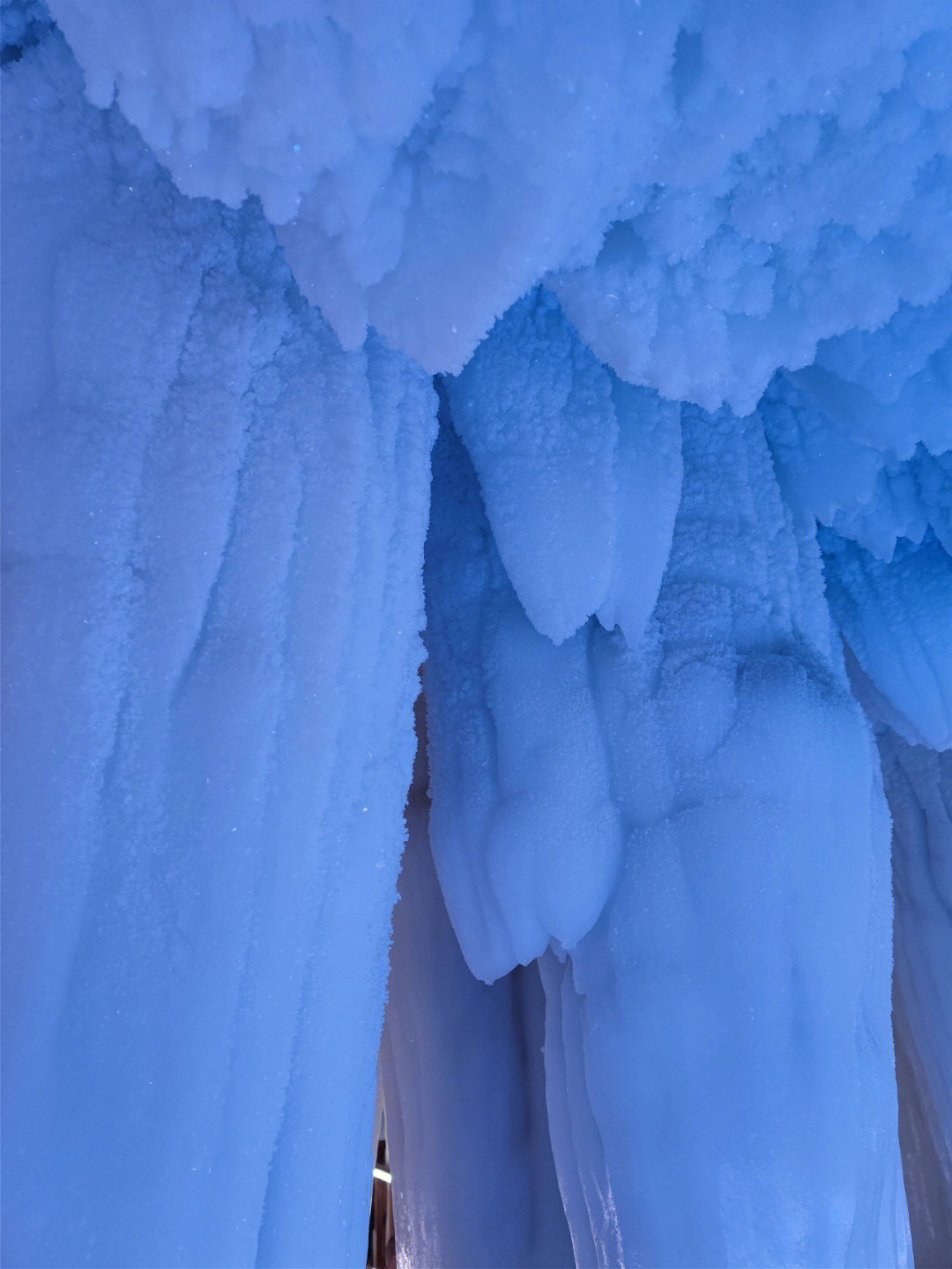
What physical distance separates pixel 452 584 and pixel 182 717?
Result: 71 cm

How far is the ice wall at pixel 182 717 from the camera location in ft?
2.98

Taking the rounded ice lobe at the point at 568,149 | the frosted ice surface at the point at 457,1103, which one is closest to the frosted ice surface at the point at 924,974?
the frosted ice surface at the point at 457,1103

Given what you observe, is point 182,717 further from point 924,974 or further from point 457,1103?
point 924,974

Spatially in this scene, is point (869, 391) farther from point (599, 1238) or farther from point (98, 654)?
point (599, 1238)

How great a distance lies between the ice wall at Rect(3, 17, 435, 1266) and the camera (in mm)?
908

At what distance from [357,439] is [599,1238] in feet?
3.34

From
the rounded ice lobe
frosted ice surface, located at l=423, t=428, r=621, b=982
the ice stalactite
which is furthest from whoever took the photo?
frosted ice surface, located at l=423, t=428, r=621, b=982

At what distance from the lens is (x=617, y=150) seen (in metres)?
0.93

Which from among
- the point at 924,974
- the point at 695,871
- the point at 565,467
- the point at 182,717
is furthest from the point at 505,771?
the point at 924,974

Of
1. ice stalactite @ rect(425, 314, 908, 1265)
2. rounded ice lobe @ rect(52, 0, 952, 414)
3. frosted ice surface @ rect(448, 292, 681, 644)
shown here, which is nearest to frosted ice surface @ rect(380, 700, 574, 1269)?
ice stalactite @ rect(425, 314, 908, 1265)

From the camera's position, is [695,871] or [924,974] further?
[924,974]

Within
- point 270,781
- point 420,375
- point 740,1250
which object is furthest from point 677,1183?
point 420,375

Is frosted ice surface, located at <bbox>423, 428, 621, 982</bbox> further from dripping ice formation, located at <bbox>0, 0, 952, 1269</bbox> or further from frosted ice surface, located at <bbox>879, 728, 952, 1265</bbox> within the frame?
frosted ice surface, located at <bbox>879, 728, 952, 1265</bbox>

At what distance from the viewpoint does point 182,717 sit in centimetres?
100
